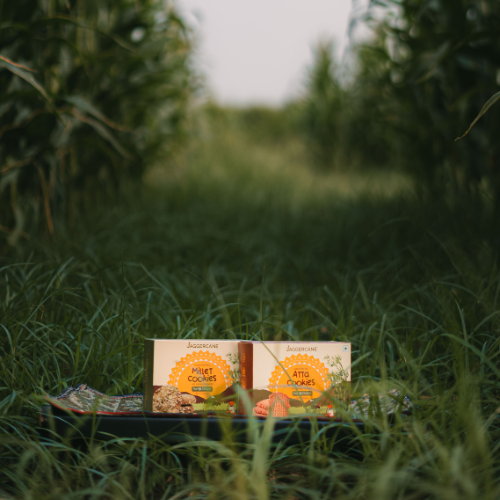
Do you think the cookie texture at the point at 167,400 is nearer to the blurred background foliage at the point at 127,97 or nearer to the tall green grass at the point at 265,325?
the tall green grass at the point at 265,325

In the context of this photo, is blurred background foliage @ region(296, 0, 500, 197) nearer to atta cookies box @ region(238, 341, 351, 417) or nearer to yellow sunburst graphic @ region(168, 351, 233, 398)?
atta cookies box @ region(238, 341, 351, 417)

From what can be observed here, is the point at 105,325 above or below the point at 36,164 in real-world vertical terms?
below

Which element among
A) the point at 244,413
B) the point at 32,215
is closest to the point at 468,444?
the point at 244,413

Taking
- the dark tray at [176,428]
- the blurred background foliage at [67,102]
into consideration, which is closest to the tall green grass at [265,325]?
the dark tray at [176,428]

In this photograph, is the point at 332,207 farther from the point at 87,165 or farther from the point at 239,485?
the point at 239,485

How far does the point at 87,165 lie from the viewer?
2.15 m

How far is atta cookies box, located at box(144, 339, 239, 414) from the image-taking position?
0.80 m

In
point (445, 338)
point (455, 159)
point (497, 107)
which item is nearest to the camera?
point (445, 338)

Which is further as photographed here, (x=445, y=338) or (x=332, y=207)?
(x=332, y=207)

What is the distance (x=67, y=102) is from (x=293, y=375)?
4.01 feet

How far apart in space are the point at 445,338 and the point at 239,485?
70cm

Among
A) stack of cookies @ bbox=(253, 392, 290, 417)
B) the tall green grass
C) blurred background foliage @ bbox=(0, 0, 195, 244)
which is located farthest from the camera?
blurred background foliage @ bbox=(0, 0, 195, 244)

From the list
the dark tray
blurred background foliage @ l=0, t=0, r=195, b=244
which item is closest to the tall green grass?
the dark tray

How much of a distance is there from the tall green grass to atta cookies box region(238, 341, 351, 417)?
63mm
